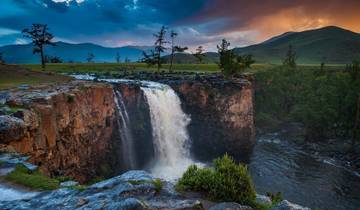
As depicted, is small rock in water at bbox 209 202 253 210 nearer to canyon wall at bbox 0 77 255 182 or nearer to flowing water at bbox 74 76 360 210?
canyon wall at bbox 0 77 255 182

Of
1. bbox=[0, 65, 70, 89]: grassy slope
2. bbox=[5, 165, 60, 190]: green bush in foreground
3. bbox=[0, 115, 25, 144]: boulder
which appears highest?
bbox=[0, 65, 70, 89]: grassy slope

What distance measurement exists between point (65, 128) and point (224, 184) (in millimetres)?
17215

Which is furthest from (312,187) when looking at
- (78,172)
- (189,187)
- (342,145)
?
(189,187)

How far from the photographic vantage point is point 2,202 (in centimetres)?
1042

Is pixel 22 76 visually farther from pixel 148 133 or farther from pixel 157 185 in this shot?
pixel 157 185

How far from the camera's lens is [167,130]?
1628 inches

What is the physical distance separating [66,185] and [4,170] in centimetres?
297

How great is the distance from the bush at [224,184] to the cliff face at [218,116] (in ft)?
111

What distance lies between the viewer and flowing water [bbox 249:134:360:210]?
31.9 m

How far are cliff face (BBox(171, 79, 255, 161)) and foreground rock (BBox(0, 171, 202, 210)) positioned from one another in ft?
113

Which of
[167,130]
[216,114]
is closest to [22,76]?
[167,130]

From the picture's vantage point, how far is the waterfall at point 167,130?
39188mm

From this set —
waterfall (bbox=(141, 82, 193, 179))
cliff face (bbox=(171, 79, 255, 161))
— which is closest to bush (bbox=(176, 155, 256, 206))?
waterfall (bbox=(141, 82, 193, 179))

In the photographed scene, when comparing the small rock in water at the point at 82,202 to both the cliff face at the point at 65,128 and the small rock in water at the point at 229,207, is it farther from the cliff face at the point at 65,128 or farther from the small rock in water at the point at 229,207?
the cliff face at the point at 65,128
